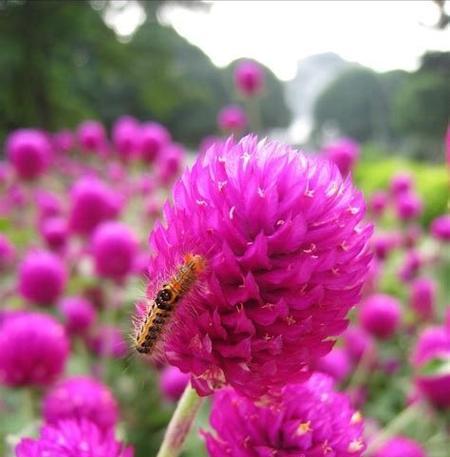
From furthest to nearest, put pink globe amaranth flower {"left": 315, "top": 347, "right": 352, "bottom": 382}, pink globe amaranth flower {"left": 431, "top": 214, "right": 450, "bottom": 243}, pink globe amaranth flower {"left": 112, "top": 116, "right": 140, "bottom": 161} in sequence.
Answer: pink globe amaranth flower {"left": 112, "top": 116, "right": 140, "bottom": 161}, pink globe amaranth flower {"left": 431, "top": 214, "right": 450, "bottom": 243}, pink globe amaranth flower {"left": 315, "top": 347, "right": 352, "bottom": 382}

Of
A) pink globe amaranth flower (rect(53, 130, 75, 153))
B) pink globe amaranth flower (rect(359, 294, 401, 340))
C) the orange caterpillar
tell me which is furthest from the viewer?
pink globe amaranth flower (rect(53, 130, 75, 153))

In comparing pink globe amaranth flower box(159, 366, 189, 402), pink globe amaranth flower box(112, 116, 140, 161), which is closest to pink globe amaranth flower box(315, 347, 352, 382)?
pink globe amaranth flower box(159, 366, 189, 402)

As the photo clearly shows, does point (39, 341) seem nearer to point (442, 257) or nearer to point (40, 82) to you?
point (442, 257)

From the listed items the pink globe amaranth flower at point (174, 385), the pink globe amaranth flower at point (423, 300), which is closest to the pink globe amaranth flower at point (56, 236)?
the pink globe amaranth flower at point (174, 385)

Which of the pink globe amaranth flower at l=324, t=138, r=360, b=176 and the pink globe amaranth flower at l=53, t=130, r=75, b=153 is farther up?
the pink globe amaranth flower at l=324, t=138, r=360, b=176

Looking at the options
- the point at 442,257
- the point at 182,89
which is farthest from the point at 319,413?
the point at 182,89

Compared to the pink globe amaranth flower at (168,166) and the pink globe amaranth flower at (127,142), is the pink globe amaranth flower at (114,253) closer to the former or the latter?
the pink globe amaranth flower at (168,166)

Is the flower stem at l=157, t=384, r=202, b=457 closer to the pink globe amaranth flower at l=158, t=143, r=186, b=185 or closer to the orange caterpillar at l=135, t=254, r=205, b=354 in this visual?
the orange caterpillar at l=135, t=254, r=205, b=354
